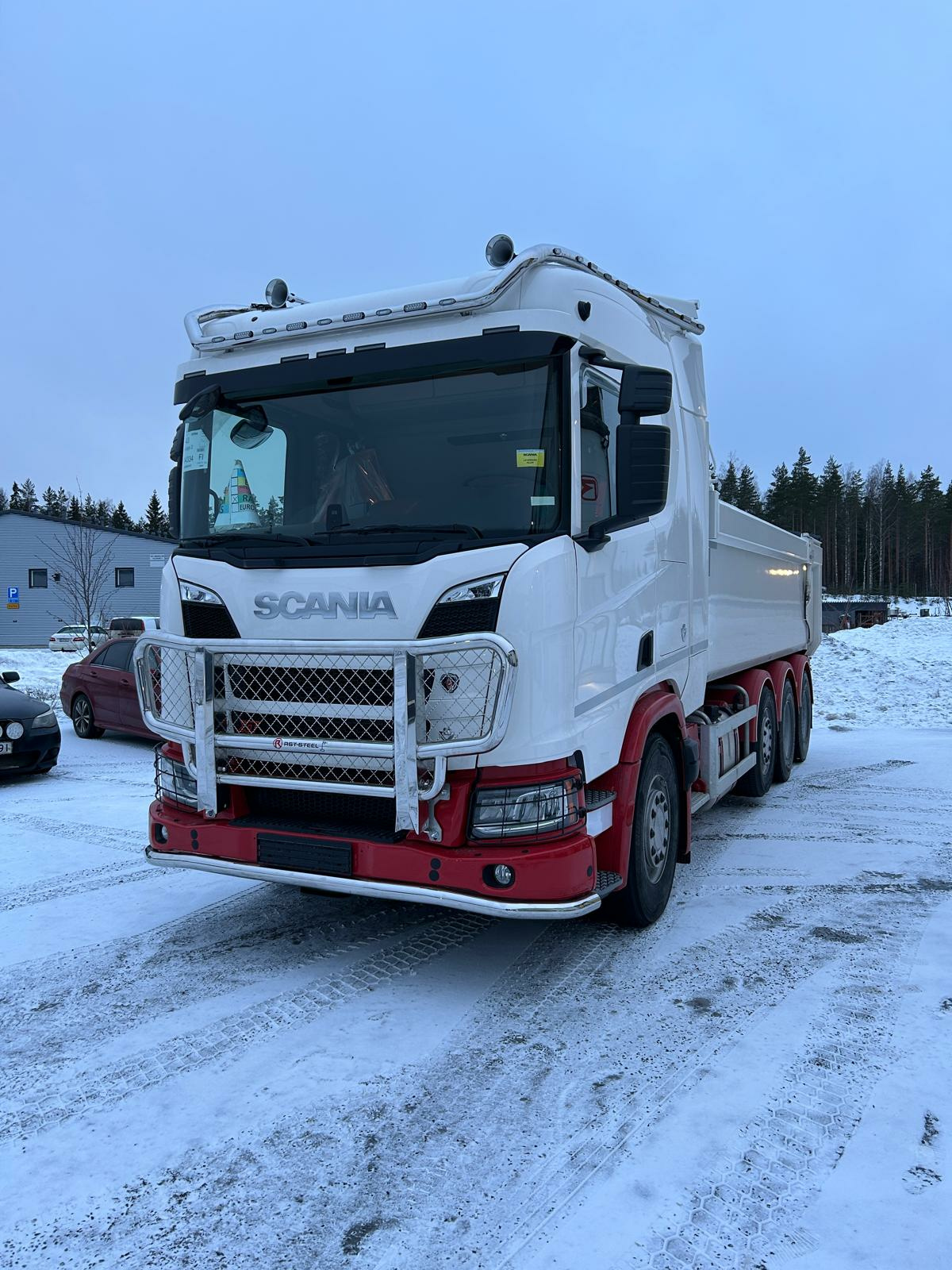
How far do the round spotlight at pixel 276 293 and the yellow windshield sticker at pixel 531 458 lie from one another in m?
1.93

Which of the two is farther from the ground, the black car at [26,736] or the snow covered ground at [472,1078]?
the black car at [26,736]

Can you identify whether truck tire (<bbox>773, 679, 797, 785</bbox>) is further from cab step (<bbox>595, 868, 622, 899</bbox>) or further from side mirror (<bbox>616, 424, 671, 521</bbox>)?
side mirror (<bbox>616, 424, 671, 521</bbox>)

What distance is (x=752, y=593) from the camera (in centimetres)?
774

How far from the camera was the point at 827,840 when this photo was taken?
23.0ft

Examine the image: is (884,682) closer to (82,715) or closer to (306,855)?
(82,715)

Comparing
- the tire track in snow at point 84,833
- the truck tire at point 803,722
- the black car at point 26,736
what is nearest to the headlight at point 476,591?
the tire track in snow at point 84,833

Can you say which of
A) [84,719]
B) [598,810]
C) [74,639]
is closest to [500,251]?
[598,810]

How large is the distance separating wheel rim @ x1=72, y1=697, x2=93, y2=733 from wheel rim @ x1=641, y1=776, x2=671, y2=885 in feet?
34.0

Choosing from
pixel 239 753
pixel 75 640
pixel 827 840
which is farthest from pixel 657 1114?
pixel 75 640

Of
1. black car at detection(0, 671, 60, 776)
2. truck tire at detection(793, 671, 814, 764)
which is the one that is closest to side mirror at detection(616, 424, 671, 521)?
truck tire at detection(793, 671, 814, 764)

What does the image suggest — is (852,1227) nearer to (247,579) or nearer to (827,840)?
(247,579)

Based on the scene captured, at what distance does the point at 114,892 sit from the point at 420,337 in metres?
3.86

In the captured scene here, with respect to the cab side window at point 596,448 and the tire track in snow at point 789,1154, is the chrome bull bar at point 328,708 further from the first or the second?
the tire track in snow at point 789,1154

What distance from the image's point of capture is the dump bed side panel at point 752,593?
21.5ft
